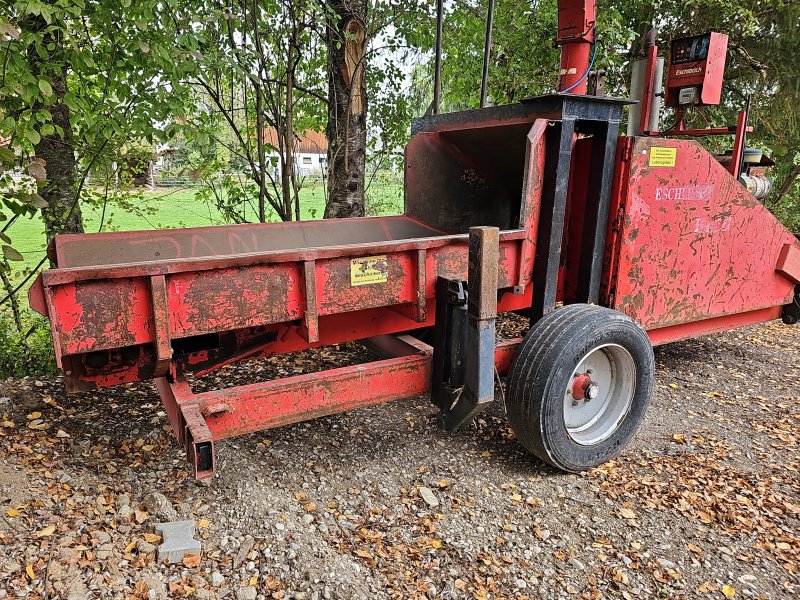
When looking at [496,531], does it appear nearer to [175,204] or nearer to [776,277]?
[776,277]

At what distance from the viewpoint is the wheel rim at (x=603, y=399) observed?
140 inches

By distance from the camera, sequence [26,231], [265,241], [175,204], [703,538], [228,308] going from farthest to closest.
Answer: [26,231], [175,204], [265,241], [703,538], [228,308]

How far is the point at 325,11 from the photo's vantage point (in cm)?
526

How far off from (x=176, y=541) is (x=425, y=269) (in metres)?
1.78

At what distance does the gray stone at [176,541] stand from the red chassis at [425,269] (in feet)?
1.28

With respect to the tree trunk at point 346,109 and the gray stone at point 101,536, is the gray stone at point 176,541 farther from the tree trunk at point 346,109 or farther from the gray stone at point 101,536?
the tree trunk at point 346,109

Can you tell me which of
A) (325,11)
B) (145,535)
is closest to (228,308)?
(145,535)

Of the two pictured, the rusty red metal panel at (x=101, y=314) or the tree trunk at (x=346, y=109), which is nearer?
the rusty red metal panel at (x=101, y=314)

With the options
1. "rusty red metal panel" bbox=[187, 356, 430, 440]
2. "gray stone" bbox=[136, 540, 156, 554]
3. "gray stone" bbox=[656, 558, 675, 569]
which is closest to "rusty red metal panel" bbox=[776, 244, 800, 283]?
"gray stone" bbox=[656, 558, 675, 569]

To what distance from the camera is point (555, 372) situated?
3.24 m

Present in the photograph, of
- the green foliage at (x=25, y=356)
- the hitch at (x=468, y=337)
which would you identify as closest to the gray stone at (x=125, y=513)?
the hitch at (x=468, y=337)

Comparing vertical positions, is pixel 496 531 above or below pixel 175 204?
below

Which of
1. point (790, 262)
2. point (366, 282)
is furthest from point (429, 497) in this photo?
point (790, 262)

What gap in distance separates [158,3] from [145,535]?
3392 millimetres
